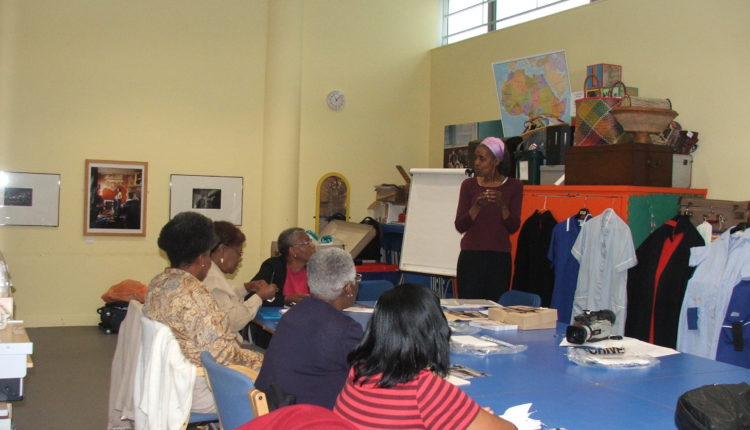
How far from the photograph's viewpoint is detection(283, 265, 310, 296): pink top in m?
4.70

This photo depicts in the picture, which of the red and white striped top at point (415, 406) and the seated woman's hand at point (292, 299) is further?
the seated woman's hand at point (292, 299)

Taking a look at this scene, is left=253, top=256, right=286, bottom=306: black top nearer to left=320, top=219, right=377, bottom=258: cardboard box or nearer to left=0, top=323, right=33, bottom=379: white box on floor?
left=0, top=323, right=33, bottom=379: white box on floor

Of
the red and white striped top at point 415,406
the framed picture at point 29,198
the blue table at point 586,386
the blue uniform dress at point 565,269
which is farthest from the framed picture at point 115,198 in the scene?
the red and white striped top at point 415,406

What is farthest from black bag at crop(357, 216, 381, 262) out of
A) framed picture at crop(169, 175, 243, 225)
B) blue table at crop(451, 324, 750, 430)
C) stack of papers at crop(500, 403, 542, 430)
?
stack of papers at crop(500, 403, 542, 430)

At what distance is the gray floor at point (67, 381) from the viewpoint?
15.3 feet

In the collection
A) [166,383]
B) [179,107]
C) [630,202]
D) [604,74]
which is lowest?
[166,383]

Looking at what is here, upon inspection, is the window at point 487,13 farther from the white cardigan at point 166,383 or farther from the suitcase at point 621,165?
the white cardigan at point 166,383

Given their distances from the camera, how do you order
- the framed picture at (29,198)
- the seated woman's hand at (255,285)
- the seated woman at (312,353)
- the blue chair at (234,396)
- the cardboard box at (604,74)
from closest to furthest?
the blue chair at (234,396), the seated woman at (312,353), the seated woman's hand at (255,285), the cardboard box at (604,74), the framed picture at (29,198)

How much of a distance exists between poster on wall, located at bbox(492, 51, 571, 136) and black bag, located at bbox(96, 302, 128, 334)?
417 cm

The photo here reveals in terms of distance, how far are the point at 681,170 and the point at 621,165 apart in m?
0.64

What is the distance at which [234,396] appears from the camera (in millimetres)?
2396

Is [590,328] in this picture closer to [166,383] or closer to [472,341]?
[472,341]

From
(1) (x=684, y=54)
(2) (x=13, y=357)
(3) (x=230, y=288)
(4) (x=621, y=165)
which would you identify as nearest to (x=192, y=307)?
(2) (x=13, y=357)

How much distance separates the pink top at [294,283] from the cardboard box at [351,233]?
2.45m
